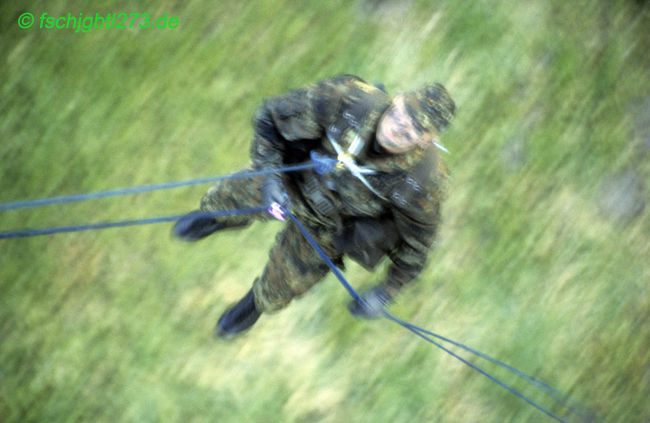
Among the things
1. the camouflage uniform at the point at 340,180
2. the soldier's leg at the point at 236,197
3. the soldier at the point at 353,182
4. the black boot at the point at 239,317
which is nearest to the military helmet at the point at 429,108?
the soldier at the point at 353,182

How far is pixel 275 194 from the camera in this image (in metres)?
2.61

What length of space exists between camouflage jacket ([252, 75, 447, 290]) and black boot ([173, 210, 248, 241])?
753 mm

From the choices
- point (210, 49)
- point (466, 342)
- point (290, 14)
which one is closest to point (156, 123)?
point (210, 49)

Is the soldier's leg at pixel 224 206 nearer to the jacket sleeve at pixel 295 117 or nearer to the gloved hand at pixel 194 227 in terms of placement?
the gloved hand at pixel 194 227

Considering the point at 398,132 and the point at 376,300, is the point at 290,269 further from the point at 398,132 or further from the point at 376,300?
the point at 398,132

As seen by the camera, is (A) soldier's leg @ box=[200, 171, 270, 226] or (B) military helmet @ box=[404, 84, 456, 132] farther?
(A) soldier's leg @ box=[200, 171, 270, 226]

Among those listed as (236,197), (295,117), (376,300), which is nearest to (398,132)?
(295,117)

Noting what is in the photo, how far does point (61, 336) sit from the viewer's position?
12.0 ft

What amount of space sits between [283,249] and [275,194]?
562 millimetres

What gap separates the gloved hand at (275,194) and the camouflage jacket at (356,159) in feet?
0.23

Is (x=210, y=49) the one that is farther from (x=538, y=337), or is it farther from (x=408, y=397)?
(x=538, y=337)

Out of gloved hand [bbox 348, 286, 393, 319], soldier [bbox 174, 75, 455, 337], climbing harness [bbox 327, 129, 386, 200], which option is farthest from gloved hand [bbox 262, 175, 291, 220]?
gloved hand [bbox 348, 286, 393, 319]

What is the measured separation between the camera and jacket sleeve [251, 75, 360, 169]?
242cm

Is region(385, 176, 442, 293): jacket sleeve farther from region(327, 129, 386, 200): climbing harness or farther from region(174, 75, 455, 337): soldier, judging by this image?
region(327, 129, 386, 200): climbing harness
